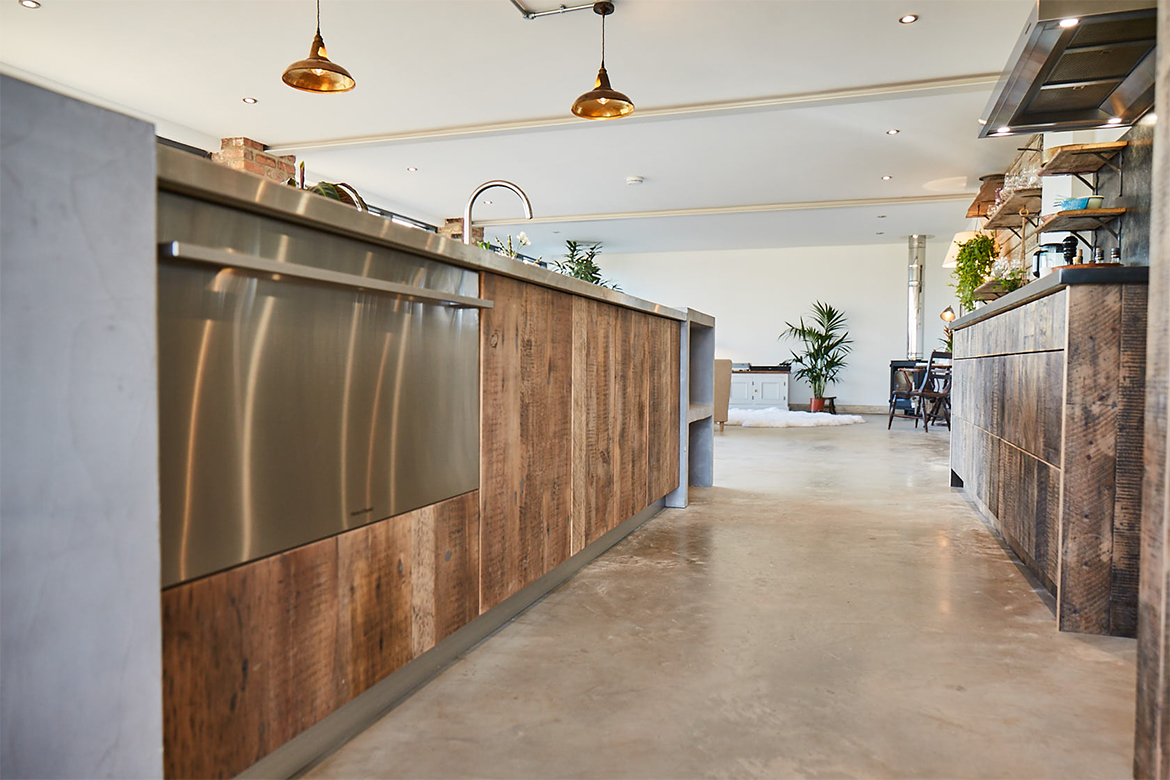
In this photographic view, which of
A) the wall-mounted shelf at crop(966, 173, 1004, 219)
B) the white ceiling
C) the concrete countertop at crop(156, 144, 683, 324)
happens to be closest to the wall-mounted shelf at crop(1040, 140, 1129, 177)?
the white ceiling

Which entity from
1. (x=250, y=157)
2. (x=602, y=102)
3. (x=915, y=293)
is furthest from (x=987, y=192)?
(x=250, y=157)

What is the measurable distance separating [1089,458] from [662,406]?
1648 millimetres

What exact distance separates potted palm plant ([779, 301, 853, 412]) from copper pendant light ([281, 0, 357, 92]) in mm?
8950

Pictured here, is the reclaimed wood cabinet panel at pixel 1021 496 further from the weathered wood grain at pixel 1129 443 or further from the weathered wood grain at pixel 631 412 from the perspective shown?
the weathered wood grain at pixel 631 412

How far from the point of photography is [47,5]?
13.5 feet

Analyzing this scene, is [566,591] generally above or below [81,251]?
below

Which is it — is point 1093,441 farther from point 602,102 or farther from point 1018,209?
point 1018,209

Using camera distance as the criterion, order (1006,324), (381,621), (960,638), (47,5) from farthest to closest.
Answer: (47,5) → (1006,324) → (960,638) → (381,621)

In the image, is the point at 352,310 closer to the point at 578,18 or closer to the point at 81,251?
the point at 81,251

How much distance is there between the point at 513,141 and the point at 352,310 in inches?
224

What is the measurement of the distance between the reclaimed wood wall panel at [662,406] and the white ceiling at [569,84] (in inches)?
74.9

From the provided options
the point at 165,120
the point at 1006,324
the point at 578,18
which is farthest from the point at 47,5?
the point at 1006,324

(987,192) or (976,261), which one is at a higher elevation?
(987,192)

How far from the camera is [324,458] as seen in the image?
3.83 feet
